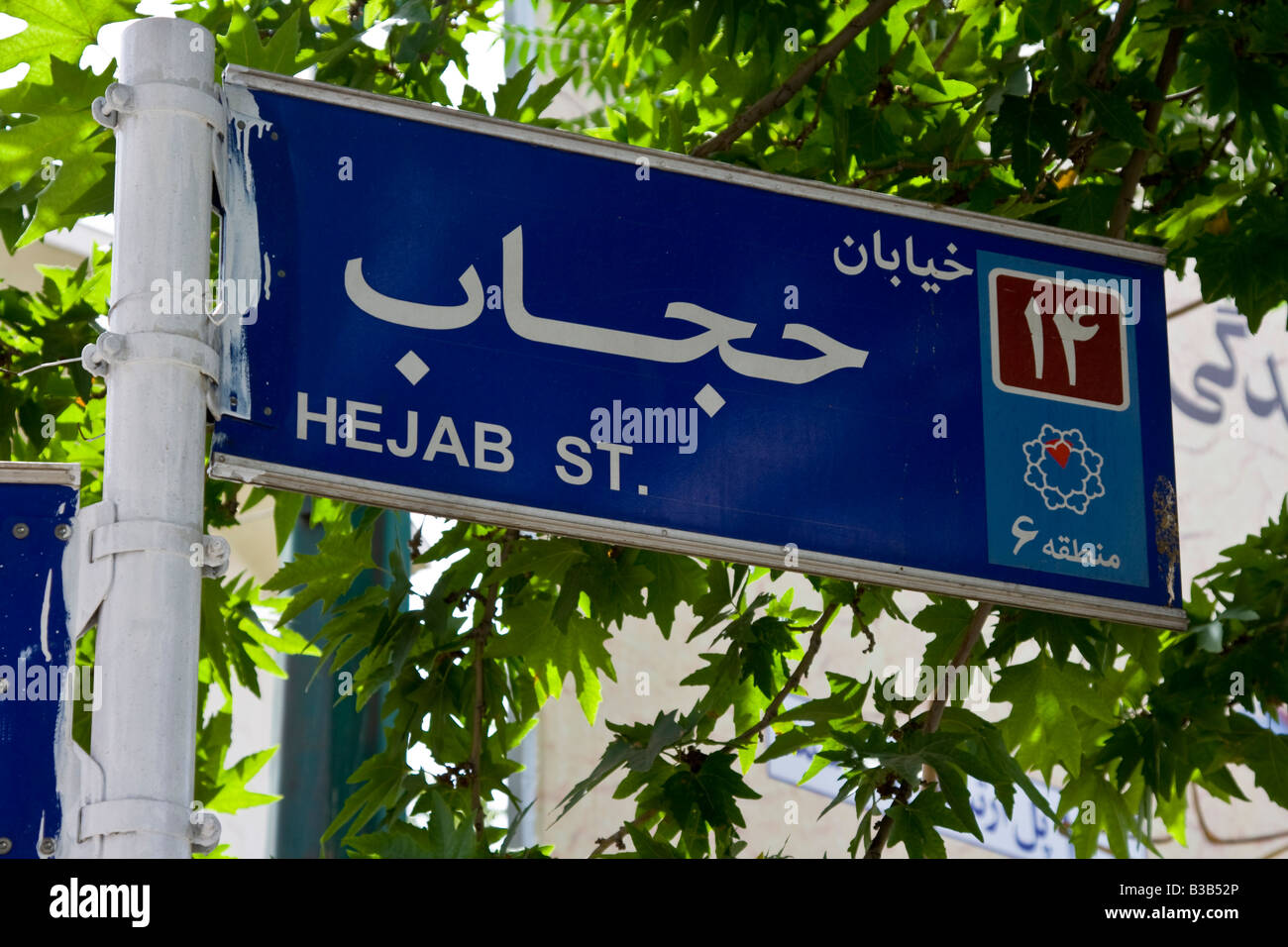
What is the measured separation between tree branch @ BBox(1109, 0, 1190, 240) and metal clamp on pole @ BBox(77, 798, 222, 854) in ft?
7.92

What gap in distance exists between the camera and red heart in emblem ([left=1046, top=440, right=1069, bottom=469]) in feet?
6.96

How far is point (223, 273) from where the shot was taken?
1.71 metres

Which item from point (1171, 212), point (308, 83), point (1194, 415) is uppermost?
point (1194, 415)

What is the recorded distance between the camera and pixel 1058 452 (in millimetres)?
2129

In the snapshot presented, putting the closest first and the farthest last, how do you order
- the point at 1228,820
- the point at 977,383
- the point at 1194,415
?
the point at 977,383, the point at 1228,820, the point at 1194,415

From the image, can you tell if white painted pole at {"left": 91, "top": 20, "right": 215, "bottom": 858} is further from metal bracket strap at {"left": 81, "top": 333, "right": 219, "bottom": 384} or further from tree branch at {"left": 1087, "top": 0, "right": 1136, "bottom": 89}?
tree branch at {"left": 1087, "top": 0, "right": 1136, "bottom": 89}

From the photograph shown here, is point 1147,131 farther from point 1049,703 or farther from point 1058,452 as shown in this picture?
point 1058,452

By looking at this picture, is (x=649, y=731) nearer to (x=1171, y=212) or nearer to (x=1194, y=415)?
(x=1171, y=212)

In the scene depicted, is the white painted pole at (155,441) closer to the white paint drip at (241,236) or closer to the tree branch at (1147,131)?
the white paint drip at (241,236)

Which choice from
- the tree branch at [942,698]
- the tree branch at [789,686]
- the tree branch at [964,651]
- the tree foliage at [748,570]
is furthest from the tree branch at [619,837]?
the tree branch at [964,651]

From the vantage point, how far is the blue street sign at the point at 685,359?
1.76 m

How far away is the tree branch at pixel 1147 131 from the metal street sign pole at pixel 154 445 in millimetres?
2128
